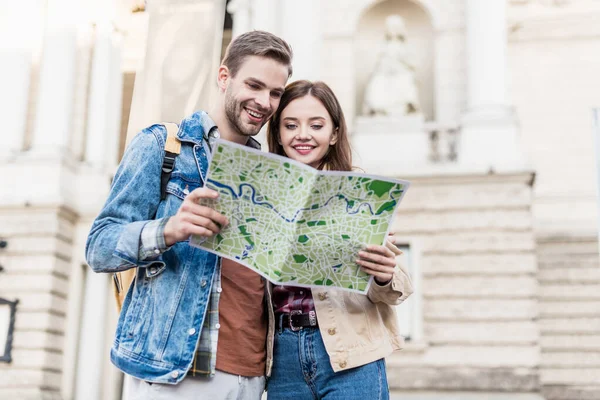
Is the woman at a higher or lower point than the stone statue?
lower

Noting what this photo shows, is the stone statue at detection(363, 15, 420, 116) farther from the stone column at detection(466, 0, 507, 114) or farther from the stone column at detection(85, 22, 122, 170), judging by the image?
the stone column at detection(85, 22, 122, 170)

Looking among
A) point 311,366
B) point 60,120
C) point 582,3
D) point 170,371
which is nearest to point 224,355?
point 170,371

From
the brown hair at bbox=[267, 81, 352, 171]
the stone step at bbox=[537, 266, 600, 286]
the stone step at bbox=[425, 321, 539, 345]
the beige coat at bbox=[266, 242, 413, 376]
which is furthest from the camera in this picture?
the stone step at bbox=[537, 266, 600, 286]

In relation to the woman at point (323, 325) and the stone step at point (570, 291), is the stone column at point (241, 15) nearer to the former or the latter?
the stone step at point (570, 291)

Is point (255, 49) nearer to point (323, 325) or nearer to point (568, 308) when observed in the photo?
point (323, 325)

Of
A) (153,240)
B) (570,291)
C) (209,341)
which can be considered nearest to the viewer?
(153,240)

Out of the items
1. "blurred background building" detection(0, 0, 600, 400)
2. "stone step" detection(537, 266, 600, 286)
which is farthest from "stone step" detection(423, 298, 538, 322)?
"stone step" detection(537, 266, 600, 286)

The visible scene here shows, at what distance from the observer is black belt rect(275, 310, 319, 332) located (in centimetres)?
245

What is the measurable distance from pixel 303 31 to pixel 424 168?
3.07 meters

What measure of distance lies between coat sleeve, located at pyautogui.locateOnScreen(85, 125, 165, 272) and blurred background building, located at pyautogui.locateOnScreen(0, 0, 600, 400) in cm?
630

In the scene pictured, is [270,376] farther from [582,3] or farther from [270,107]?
[582,3]

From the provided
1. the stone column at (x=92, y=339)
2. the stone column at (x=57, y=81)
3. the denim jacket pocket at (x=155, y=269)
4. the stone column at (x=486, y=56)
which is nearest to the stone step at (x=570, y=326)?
the stone column at (x=486, y=56)

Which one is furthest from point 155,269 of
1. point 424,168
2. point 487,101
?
point 487,101

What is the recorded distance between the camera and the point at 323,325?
242cm
